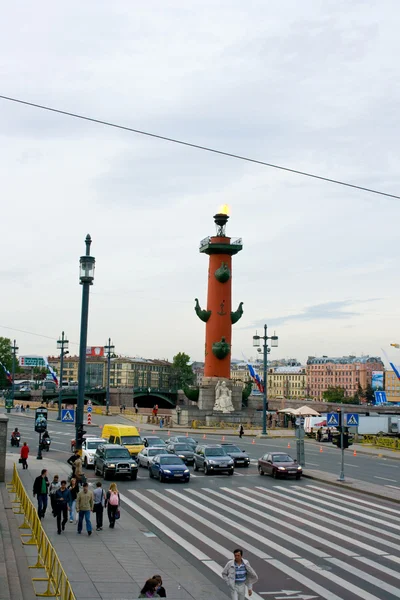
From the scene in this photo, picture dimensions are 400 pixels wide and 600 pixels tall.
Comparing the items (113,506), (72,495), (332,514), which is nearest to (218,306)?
(332,514)

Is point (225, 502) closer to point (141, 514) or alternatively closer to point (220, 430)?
point (141, 514)

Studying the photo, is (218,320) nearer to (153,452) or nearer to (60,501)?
(153,452)

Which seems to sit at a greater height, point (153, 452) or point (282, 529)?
point (153, 452)

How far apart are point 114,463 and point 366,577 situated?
1692 cm

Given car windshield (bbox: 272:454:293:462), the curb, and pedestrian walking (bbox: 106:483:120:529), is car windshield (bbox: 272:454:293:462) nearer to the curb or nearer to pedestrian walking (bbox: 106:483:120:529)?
the curb

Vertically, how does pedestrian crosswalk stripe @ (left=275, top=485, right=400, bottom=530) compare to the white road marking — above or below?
above

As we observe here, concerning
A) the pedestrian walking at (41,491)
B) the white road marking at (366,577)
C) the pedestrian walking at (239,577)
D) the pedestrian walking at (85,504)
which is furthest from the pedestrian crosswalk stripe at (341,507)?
the pedestrian walking at (239,577)

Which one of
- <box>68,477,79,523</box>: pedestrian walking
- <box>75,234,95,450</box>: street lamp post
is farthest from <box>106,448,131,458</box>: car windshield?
<box>68,477,79,523</box>: pedestrian walking

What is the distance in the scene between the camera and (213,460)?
3375 cm

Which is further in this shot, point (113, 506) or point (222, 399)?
point (222, 399)

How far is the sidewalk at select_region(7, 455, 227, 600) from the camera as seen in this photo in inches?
548

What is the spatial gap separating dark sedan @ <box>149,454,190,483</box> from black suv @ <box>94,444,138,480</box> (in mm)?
981

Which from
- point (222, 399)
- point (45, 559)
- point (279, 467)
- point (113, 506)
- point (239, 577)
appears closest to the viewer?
point (239, 577)

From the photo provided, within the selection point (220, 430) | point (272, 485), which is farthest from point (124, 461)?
point (220, 430)
